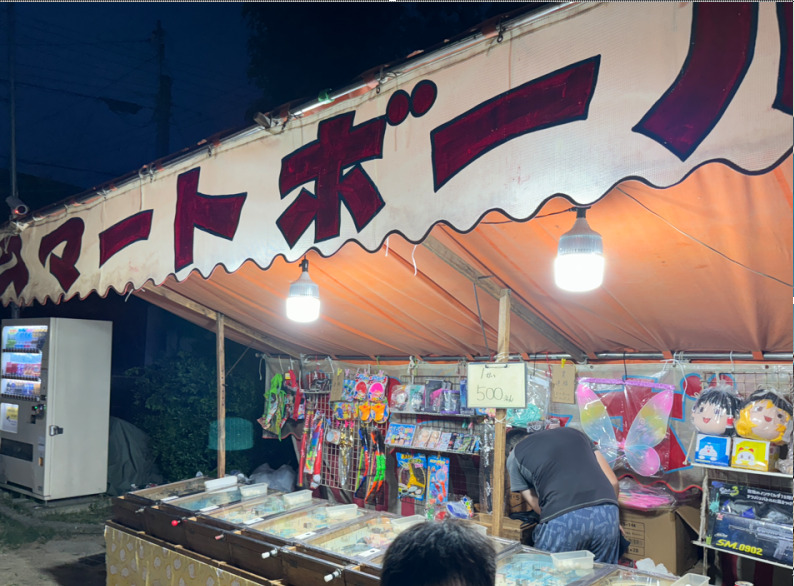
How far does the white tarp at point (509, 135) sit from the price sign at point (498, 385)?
1.19 metres

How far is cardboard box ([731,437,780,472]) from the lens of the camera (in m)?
3.78

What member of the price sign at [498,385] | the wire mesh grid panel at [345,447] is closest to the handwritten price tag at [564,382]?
the price sign at [498,385]

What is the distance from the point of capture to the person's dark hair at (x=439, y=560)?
Result: 1.31m

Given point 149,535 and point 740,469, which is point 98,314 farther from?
point 740,469

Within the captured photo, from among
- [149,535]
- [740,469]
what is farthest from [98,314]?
[740,469]

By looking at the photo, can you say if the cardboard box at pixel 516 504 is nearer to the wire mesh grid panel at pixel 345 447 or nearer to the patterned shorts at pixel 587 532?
the wire mesh grid panel at pixel 345 447

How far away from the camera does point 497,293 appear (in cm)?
387

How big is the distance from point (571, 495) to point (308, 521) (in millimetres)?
1685

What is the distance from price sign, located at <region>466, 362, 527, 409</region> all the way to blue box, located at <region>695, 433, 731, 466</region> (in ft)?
5.82

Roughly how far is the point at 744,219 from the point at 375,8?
12633 mm

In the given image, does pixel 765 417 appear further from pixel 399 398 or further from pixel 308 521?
pixel 399 398

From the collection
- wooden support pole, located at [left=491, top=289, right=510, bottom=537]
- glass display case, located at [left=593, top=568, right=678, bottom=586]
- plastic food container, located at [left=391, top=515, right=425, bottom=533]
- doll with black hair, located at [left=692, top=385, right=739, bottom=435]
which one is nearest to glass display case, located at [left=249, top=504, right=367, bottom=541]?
plastic food container, located at [left=391, top=515, right=425, bottom=533]

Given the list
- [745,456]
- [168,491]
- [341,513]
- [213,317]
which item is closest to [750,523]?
[745,456]

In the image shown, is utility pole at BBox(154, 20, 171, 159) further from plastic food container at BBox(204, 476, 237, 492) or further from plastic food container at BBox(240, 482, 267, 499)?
plastic food container at BBox(240, 482, 267, 499)
